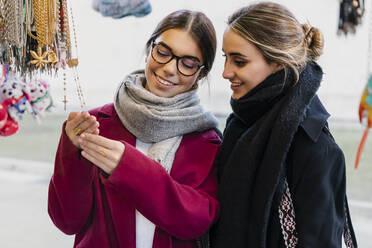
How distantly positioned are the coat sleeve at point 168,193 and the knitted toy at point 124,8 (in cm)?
60

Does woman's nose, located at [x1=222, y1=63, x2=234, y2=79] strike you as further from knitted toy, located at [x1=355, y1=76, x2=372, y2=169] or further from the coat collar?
knitted toy, located at [x1=355, y1=76, x2=372, y2=169]

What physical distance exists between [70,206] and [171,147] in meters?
0.29

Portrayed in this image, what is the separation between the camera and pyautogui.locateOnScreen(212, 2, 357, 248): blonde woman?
2.86 ft

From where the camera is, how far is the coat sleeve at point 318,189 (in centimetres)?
86

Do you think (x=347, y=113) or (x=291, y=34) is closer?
(x=291, y=34)

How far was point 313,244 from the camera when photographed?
86cm

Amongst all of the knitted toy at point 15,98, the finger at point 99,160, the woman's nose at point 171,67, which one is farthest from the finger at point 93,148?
the woman's nose at point 171,67

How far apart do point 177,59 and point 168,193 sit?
1.09 feet

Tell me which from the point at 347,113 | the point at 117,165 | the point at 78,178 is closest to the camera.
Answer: the point at 117,165

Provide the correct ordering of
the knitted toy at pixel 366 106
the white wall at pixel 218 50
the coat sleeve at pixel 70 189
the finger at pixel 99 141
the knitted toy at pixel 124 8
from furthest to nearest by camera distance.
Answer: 1. the knitted toy at pixel 124 8
2. the white wall at pixel 218 50
3. the coat sleeve at pixel 70 189
4. the finger at pixel 99 141
5. the knitted toy at pixel 366 106

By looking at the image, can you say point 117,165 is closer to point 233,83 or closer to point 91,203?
point 91,203

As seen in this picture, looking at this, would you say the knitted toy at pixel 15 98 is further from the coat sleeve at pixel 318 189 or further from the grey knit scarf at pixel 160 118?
the coat sleeve at pixel 318 189

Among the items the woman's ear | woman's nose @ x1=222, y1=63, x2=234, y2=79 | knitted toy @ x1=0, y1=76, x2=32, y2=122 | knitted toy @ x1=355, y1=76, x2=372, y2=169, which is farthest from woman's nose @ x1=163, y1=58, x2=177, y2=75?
knitted toy @ x1=355, y1=76, x2=372, y2=169

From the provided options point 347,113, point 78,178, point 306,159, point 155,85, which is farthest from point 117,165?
point 347,113
